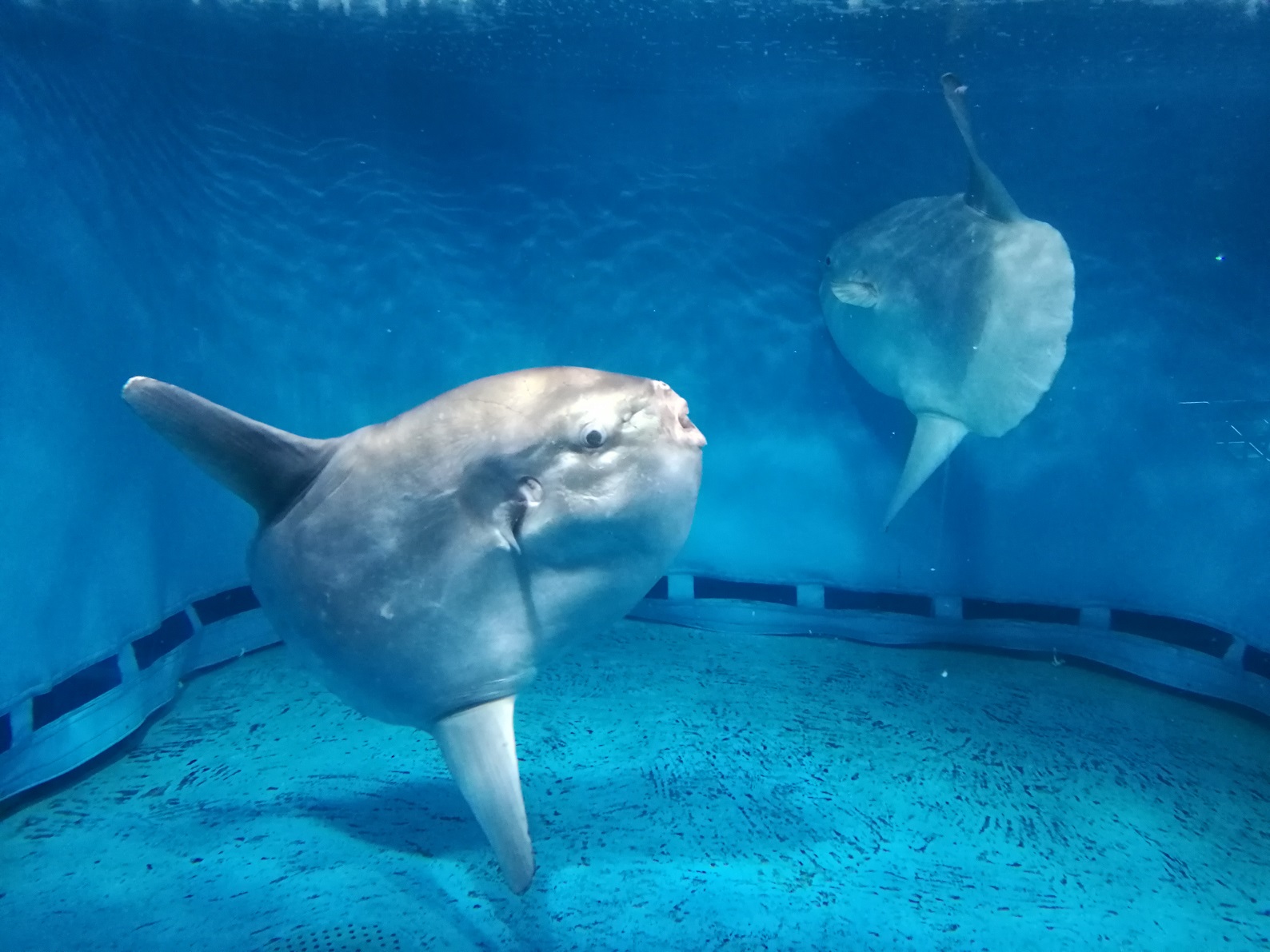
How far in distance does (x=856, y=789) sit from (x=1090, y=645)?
11.4 feet

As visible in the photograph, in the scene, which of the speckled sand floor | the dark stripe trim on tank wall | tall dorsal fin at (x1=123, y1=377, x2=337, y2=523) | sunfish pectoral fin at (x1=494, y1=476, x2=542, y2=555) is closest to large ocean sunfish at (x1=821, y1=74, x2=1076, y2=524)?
the dark stripe trim on tank wall

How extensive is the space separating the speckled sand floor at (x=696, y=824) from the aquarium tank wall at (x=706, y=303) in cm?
14

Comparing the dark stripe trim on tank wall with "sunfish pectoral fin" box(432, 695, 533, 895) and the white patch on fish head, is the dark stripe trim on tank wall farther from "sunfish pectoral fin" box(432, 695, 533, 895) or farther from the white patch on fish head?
the white patch on fish head

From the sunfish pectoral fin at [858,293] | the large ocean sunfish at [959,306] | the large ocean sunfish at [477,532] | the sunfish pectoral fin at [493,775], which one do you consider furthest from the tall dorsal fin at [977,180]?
the sunfish pectoral fin at [493,775]

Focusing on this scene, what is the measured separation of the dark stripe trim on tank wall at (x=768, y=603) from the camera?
15.1 ft

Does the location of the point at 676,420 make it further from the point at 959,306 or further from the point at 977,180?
the point at 977,180

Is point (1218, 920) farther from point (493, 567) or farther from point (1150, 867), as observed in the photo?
point (493, 567)

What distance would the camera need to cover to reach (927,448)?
5.45 meters

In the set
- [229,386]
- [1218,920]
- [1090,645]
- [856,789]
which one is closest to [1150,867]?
[1218,920]

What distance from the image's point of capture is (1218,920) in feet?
10.0

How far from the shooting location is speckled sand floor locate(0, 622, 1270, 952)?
2.82 m

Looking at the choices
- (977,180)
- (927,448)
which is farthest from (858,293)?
(927,448)

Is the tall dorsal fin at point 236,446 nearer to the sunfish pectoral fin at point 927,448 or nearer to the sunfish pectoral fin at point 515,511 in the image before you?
the sunfish pectoral fin at point 515,511

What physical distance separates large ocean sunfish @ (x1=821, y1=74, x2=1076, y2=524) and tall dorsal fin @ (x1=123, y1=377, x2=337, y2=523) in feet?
14.3
